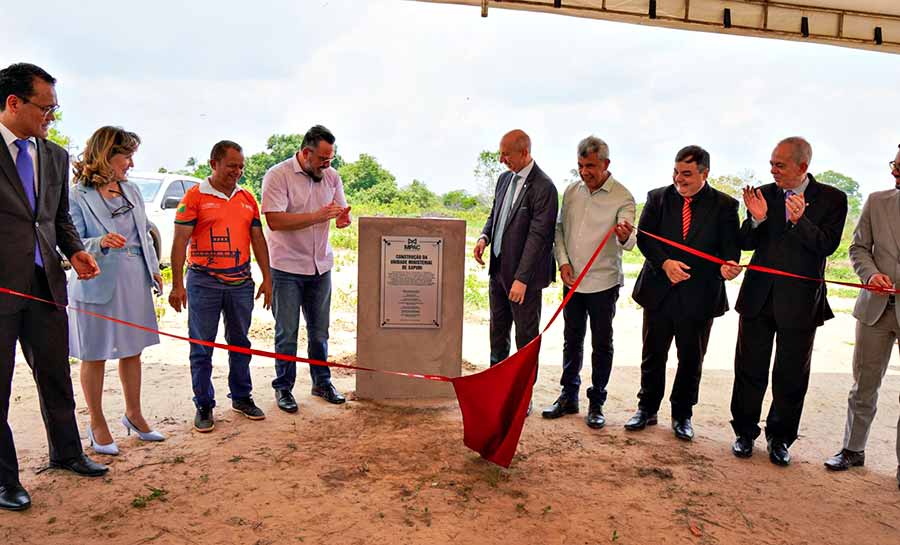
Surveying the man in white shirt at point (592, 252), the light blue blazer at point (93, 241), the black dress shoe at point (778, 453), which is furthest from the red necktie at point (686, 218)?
the light blue blazer at point (93, 241)

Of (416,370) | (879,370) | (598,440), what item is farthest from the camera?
(416,370)

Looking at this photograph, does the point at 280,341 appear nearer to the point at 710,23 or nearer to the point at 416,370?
the point at 416,370

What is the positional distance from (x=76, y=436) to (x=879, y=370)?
4565mm

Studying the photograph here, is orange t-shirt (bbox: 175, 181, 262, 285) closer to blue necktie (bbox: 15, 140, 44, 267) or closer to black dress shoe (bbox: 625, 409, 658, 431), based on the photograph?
blue necktie (bbox: 15, 140, 44, 267)

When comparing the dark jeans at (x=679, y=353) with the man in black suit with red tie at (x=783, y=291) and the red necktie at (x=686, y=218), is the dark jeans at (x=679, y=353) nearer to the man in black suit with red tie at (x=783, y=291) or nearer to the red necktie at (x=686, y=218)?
the man in black suit with red tie at (x=783, y=291)

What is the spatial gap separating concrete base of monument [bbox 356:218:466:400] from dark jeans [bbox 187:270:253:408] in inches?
36.4

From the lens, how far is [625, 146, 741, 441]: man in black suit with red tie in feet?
13.4

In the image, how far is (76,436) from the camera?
343 centimetres

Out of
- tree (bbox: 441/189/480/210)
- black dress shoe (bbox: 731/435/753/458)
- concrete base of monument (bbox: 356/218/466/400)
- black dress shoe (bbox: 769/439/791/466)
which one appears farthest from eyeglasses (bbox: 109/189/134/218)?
tree (bbox: 441/189/480/210)

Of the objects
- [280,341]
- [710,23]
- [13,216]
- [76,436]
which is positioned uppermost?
[710,23]

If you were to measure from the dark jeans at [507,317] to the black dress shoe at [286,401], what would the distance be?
1446 mm

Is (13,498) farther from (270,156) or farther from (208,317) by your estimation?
(270,156)

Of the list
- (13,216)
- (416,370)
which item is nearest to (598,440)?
(416,370)

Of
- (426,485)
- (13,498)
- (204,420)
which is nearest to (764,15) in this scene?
(426,485)
